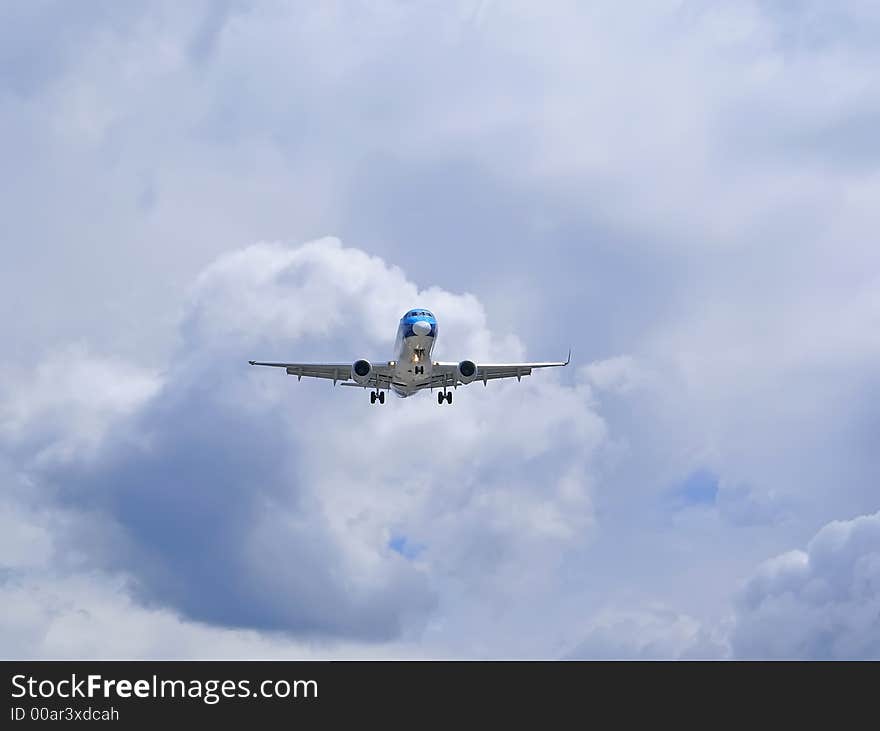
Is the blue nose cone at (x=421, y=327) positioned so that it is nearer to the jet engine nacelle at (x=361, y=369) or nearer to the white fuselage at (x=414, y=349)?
the white fuselage at (x=414, y=349)

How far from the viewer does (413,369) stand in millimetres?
143000

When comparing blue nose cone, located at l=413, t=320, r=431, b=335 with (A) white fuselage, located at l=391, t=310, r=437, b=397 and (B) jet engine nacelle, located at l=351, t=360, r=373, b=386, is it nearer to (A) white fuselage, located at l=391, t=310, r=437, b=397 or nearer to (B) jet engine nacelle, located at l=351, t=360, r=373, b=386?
(A) white fuselage, located at l=391, t=310, r=437, b=397

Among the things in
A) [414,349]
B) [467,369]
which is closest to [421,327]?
[414,349]

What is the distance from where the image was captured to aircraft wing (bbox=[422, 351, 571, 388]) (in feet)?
480

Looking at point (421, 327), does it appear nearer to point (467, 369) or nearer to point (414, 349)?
point (414, 349)

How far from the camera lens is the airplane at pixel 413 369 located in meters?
139

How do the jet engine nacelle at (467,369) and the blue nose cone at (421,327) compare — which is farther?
the jet engine nacelle at (467,369)

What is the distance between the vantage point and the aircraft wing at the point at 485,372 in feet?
480
